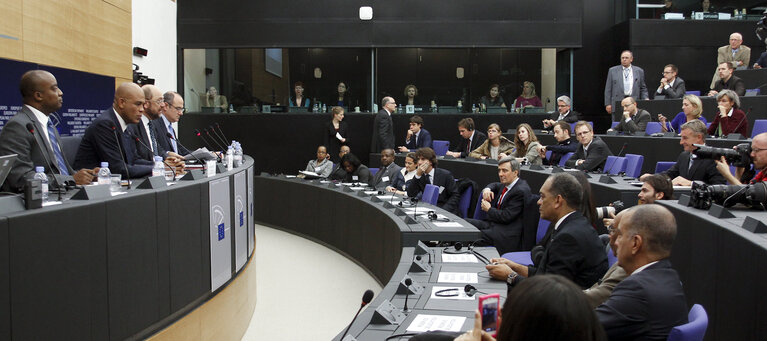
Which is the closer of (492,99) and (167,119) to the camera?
(167,119)

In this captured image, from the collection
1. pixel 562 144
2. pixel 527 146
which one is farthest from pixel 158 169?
pixel 562 144

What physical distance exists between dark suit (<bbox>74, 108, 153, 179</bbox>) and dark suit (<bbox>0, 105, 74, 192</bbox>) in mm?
372

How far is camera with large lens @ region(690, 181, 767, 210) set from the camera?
345 centimetres

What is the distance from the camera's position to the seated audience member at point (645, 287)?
2.15 m

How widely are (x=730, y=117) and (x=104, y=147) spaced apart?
590 centimetres

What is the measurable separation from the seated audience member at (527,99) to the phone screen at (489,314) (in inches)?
387

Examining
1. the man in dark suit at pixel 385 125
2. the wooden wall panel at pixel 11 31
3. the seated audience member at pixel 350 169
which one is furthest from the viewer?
the man in dark suit at pixel 385 125

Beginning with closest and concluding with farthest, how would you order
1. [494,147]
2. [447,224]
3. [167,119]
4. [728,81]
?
[447,224] → [167,119] → [494,147] → [728,81]

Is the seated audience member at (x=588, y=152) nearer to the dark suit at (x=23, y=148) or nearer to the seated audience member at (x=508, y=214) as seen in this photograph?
the seated audience member at (x=508, y=214)

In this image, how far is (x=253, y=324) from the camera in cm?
505

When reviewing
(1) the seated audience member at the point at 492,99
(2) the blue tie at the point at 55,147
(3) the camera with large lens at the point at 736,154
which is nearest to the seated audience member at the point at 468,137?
(1) the seated audience member at the point at 492,99

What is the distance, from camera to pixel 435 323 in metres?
2.51

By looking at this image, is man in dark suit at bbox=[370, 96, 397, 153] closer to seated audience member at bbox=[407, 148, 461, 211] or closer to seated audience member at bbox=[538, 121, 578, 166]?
seated audience member at bbox=[538, 121, 578, 166]

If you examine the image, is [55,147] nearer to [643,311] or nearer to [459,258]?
[459,258]
